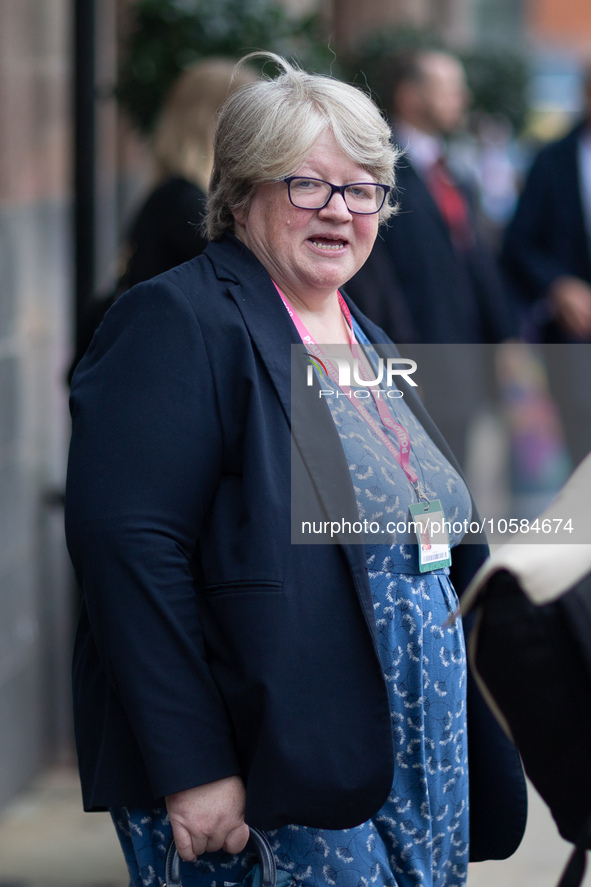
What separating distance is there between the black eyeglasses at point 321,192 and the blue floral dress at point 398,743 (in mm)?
316

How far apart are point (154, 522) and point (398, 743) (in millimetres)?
543

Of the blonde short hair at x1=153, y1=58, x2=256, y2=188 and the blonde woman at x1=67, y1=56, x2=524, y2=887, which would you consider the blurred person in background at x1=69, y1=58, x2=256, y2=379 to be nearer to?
the blonde short hair at x1=153, y1=58, x2=256, y2=188

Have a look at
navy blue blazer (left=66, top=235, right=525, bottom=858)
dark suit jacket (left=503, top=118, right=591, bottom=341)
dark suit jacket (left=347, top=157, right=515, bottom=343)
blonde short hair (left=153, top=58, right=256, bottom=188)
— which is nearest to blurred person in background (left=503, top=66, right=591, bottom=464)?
dark suit jacket (left=503, top=118, right=591, bottom=341)

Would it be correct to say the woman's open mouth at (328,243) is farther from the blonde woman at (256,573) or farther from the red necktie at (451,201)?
the red necktie at (451,201)

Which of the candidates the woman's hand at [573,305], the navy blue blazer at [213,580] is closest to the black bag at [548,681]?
the navy blue blazer at [213,580]

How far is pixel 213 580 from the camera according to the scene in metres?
1.66

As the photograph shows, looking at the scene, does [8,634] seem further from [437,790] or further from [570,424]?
[570,424]

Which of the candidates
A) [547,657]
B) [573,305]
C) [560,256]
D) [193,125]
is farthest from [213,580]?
[560,256]

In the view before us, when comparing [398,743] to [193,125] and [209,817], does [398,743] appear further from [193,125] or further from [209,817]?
[193,125]

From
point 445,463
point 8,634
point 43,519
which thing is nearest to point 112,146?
point 43,519

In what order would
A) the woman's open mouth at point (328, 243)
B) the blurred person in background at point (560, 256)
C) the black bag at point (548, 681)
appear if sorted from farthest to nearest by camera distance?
the blurred person in background at point (560, 256) → the woman's open mouth at point (328, 243) → the black bag at point (548, 681)

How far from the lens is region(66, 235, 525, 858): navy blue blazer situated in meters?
1.61

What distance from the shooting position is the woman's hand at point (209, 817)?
1641 millimetres

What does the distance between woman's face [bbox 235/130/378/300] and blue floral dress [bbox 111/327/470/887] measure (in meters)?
0.21
